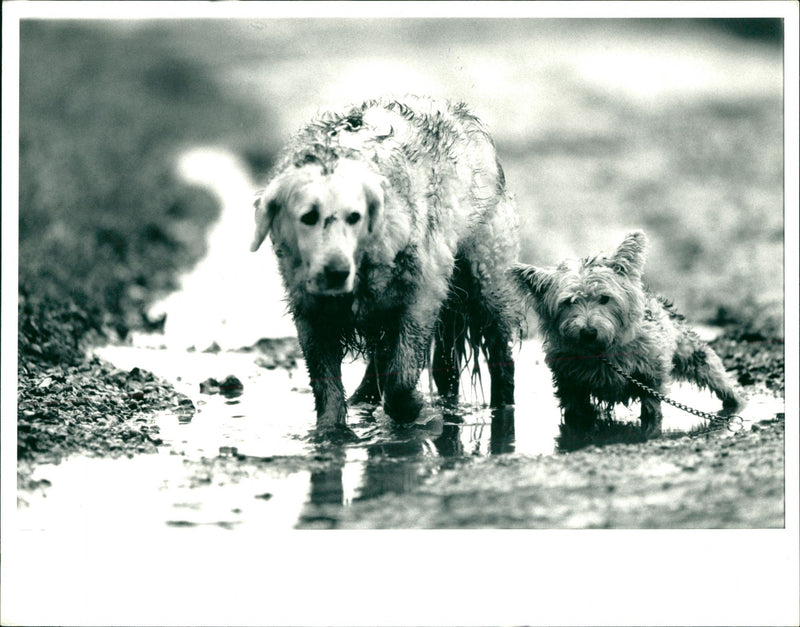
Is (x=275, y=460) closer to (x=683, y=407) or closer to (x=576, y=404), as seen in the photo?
(x=576, y=404)

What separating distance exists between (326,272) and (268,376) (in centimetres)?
257

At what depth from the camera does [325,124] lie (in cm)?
691

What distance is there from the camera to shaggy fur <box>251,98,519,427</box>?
6.22 meters

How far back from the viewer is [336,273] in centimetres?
610

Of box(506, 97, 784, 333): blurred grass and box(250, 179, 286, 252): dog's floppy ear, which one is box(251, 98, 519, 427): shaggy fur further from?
box(506, 97, 784, 333): blurred grass

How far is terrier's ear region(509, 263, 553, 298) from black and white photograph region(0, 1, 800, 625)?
21 mm

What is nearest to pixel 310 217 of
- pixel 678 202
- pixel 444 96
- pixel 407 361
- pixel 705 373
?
pixel 407 361

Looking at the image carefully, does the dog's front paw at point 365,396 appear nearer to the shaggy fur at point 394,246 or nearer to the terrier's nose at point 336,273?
the shaggy fur at point 394,246

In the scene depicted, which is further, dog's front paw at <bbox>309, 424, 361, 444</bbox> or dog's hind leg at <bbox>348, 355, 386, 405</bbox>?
dog's hind leg at <bbox>348, 355, 386, 405</bbox>

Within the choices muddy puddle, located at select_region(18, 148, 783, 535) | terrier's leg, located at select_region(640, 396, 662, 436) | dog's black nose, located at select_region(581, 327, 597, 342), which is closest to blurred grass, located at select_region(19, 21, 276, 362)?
muddy puddle, located at select_region(18, 148, 783, 535)

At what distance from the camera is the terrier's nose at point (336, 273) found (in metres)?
6.07

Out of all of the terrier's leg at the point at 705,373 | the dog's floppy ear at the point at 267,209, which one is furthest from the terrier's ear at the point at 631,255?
the dog's floppy ear at the point at 267,209

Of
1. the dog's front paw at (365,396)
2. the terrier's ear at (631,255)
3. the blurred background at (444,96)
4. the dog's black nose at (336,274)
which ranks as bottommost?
the dog's front paw at (365,396)

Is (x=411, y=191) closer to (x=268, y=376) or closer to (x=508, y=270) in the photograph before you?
(x=508, y=270)
